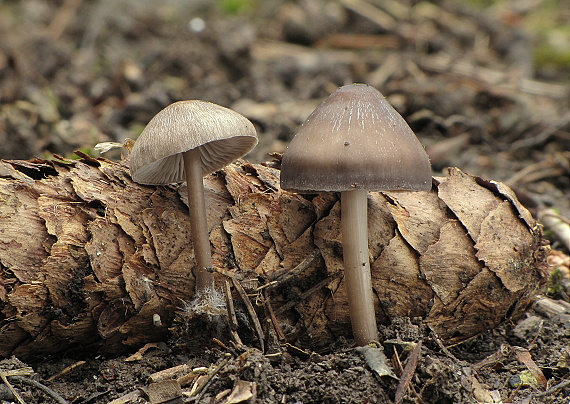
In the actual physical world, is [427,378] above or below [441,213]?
below

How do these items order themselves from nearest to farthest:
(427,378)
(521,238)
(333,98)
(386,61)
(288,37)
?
(427,378) < (333,98) < (521,238) < (386,61) < (288,37)

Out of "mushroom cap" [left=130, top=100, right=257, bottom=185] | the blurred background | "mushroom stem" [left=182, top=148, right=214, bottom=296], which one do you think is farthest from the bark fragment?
the blurred background

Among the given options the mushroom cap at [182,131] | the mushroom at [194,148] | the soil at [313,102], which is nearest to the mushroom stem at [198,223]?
the mushroom at [194,148]

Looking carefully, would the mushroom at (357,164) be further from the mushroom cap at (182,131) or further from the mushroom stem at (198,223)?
the mushroom stem at (198,223)

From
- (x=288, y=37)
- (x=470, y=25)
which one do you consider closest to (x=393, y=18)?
(x=470, y=25)

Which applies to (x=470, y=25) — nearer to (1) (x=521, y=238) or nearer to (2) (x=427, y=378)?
(1) (x=521, y=238)

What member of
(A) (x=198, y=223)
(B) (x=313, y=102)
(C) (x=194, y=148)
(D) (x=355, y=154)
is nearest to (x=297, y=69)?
(B) (x=313, y=102)

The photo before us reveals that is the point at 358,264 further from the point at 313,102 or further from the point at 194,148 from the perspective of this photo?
the point at 313,102
